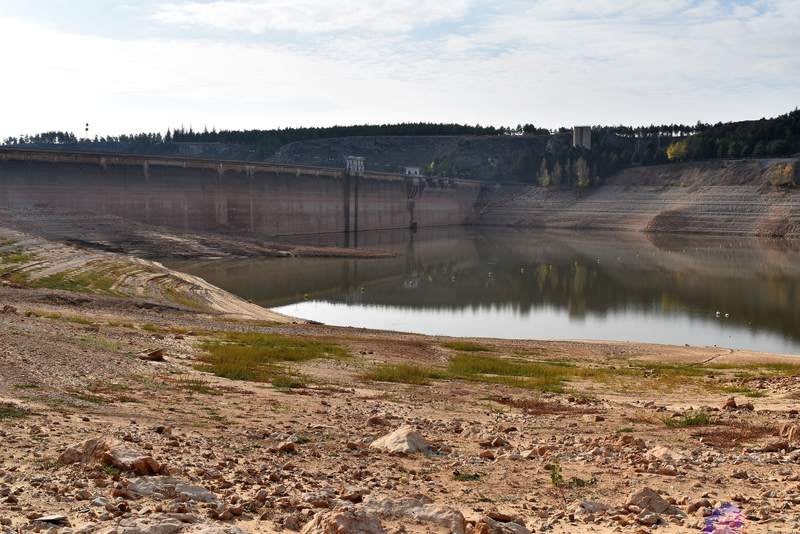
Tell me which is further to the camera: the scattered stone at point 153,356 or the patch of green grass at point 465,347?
the patch of green grass at point 465,347

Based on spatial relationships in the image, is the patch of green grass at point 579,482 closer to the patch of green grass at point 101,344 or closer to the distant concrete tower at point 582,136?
the patch of green grass at point 101,344

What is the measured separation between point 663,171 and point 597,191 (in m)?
10.5

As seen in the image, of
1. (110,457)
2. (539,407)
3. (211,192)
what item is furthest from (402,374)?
(211,192)

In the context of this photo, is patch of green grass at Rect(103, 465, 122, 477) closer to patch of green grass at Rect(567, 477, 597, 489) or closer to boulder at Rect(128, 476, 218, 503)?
boulder at Rect(128, 476, 218, 503)

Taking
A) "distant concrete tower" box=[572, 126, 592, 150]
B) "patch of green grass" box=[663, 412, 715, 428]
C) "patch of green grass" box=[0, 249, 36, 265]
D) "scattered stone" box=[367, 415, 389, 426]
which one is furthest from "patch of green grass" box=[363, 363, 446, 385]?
"distant concrete tower" box=[572, 126, 592, 150]

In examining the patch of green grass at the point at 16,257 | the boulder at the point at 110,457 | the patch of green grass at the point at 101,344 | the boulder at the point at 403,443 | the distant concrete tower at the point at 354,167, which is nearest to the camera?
the boulder at the point at 110,457

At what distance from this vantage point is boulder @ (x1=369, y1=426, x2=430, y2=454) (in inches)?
435

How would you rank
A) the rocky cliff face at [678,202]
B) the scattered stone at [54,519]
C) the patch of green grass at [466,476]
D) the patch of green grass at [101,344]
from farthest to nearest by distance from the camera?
the rocky cliff face at [678,202] < the patch of green grass at [101,344] < the patch of green grass at [466,476] < the scattered stone at [54,519]

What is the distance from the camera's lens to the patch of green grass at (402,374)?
1858 cm

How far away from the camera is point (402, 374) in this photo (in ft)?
63.2

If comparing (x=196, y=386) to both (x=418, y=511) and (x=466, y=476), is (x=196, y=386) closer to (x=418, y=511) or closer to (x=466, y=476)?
(x=466, y=476)

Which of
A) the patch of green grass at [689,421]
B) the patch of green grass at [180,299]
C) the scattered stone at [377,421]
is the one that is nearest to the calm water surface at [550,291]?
the patch of green grass at [180,299]

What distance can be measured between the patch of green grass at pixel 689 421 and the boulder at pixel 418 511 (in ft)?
21.8

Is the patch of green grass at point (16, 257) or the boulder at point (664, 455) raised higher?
the boulder at point (664, 455)
